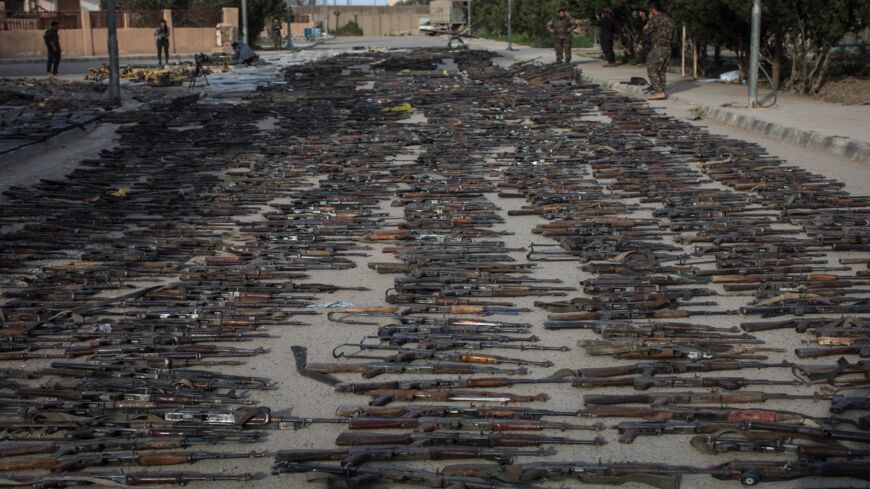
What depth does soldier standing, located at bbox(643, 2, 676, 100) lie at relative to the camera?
2327cm

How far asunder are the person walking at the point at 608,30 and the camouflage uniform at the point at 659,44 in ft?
35.3

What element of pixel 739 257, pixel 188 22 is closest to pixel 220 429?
pixel 739 257

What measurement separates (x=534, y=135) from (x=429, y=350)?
1137 centimetres

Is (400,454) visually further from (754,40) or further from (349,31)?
(349,31)

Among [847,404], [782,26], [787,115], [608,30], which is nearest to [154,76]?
[608,30]

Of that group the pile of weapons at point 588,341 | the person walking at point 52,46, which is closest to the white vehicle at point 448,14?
the person walking at point 52,46

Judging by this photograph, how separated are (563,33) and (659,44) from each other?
10293 mm

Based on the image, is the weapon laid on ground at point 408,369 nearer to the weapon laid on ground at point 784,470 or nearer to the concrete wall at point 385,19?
the weapon laid on ground at point 784,470

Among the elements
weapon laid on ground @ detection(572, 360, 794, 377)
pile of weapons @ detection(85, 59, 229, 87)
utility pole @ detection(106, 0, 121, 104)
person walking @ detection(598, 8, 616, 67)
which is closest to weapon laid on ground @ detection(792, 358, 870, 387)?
weapon laid on ground @ detection(572, 360, 794, 377)

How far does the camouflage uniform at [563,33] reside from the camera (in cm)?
3306

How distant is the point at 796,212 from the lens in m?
10.5

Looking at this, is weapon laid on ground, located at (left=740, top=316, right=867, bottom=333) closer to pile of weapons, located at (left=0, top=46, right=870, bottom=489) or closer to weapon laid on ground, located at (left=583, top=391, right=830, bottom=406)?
pile of weapons, located at (left=0, top=46, right=870, bottom=489)

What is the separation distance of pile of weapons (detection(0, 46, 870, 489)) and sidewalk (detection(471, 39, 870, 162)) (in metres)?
1.42

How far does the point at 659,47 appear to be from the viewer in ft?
76.6
